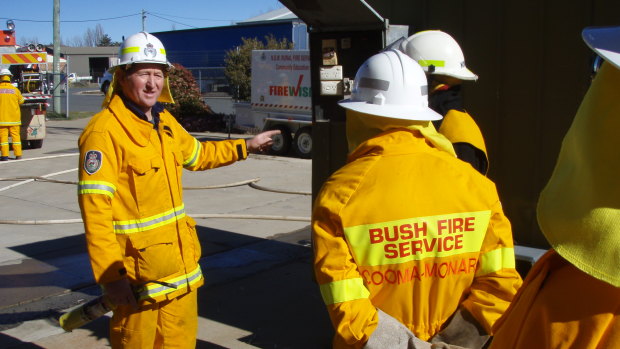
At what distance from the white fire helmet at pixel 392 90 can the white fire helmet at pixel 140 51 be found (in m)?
1.41

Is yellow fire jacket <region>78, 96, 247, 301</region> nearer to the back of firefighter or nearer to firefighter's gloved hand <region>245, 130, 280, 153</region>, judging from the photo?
firefighter's gloved hand <region>245, 130, 280, 153</region>

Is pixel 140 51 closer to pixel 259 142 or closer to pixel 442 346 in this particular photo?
pixel 259 142

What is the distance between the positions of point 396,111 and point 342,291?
647 mm

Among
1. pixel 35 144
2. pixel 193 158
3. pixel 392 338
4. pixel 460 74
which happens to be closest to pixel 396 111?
pixel 392 338

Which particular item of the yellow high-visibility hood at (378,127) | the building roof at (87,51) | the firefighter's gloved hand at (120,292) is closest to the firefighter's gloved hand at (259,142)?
the firefighter's gloved hand at (120,292)

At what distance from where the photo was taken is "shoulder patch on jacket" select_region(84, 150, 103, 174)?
2.98m

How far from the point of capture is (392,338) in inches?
76.9

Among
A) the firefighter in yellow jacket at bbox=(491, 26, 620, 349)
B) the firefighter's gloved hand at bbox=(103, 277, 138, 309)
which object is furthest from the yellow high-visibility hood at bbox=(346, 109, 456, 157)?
the firefighter's gloved hand at bbox=(103, 277, 138, 309)

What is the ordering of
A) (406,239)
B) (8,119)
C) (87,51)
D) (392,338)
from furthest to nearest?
(87,51)
(8,119)
(406,239)
(392,338)

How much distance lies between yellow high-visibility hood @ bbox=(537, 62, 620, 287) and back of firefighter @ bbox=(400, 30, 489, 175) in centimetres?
184

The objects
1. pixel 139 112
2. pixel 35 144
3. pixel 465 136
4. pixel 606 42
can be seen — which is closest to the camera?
pixel 606 42

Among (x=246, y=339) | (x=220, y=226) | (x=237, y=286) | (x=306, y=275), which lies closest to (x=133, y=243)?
(x=246, y=339)

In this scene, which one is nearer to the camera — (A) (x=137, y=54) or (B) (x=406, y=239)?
(B) (x=406, y=239)

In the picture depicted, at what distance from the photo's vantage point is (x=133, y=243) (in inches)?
123
